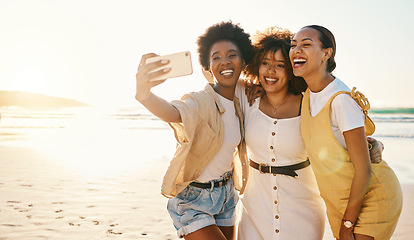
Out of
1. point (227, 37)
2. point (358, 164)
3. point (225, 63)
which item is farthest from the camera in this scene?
point (227, 37)

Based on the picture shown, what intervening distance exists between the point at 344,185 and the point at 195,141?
3.69ft

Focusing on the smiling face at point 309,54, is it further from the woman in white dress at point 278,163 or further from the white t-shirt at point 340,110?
the woman in white dress at point 278,163

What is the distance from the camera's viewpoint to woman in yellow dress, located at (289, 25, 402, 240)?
2.28 metres

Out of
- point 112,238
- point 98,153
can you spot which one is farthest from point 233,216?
point 98,153

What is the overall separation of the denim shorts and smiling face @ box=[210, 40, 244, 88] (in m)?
0.81

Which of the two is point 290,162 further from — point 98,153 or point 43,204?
point 98,153

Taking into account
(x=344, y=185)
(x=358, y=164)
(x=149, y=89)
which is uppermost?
(x=149, y=89)

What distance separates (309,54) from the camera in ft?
8.39

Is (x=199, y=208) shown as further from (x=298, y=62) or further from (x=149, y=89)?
(x=298, y=62)

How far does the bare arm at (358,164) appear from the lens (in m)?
2.25

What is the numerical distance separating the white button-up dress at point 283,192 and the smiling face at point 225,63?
0.46 meters

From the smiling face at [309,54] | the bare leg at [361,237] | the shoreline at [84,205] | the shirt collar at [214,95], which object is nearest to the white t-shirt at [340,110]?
the smiling face at [309,54]

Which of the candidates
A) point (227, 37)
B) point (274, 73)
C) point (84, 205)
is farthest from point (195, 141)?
point (84, 205)

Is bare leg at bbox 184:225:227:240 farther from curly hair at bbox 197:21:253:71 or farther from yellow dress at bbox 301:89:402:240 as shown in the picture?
curly hair at bbox 197:21:253:71
